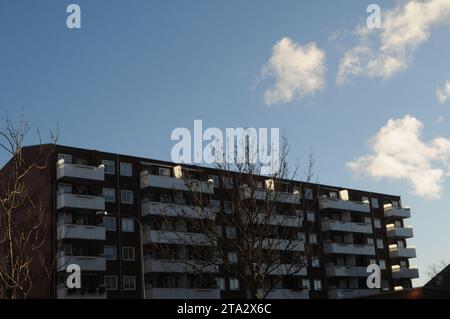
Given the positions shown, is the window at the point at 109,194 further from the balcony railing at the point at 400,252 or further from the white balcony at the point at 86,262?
the balcony railing at the point at 400,252

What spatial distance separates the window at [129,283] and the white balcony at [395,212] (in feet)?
138

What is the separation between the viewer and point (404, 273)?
8838 centimetres

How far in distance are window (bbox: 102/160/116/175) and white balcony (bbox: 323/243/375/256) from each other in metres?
29.6

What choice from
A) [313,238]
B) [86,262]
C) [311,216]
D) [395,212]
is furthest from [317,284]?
[86,262]

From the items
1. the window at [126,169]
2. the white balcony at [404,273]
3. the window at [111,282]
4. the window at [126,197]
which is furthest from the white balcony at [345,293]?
the window at [126,169]

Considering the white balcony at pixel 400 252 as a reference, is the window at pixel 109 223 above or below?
above

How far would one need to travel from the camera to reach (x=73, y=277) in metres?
58.9

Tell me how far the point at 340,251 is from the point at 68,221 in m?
35.6

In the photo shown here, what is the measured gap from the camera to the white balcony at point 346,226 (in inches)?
3196

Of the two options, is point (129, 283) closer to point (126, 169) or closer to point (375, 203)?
point (126, 169)

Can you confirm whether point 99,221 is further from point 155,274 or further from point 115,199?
point 155,274

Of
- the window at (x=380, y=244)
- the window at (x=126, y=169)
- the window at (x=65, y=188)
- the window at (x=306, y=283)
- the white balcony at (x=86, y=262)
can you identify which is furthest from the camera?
the window at (x=380, y=244)
